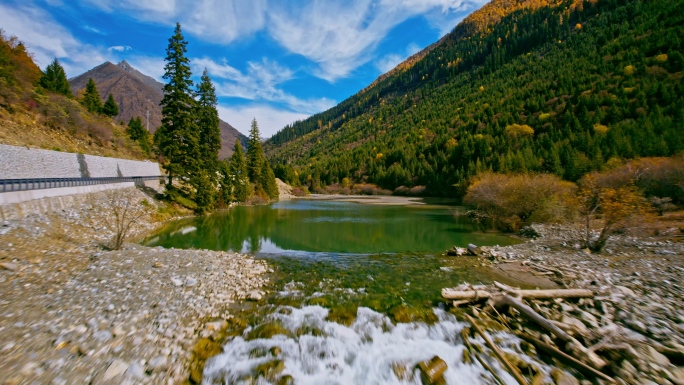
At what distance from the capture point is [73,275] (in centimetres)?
878

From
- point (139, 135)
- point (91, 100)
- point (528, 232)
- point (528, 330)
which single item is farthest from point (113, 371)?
point (91, 100)

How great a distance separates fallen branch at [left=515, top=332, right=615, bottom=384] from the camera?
16.9ft

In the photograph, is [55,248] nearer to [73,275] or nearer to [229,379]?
[73,275]

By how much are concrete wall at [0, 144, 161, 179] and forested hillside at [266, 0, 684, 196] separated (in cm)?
5975

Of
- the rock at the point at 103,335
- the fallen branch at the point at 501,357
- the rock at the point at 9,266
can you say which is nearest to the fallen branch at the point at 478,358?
the fallen branch at the point at 501,357

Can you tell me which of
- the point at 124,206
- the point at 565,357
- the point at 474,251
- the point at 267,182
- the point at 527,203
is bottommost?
the point at 474,251

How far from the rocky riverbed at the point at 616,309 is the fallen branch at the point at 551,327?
0.10 meters

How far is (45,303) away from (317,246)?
42.3 ft

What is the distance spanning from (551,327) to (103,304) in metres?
11.0

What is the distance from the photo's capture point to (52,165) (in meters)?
23.5

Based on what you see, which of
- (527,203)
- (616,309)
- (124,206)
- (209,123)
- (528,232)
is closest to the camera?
(616,309)

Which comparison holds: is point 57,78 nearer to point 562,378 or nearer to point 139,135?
point 139,135

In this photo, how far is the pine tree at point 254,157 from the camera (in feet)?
187

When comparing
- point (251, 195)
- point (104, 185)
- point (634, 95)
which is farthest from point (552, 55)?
point (104, 185)
